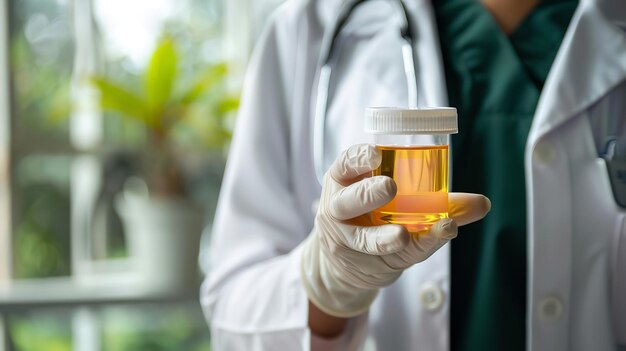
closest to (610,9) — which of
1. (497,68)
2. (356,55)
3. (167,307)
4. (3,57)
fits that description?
(497,68)

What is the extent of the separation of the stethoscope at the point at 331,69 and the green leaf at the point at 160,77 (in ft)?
4.43

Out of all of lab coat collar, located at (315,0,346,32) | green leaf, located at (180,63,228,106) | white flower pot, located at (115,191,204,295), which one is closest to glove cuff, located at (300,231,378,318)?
lab coat collar, located at (315,0,346,32)

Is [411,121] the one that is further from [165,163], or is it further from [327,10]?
[165,163]

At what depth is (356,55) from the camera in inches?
44.2

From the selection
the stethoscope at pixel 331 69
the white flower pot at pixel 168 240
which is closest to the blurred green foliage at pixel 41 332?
the white flower pot at pixel 168 240

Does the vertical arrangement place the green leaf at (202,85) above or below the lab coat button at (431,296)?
above

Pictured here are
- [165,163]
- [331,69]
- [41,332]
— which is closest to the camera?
[331,69]

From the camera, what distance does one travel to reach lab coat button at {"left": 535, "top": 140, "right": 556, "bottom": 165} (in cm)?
97

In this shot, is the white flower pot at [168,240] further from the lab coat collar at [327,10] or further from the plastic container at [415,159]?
the plastic container at [415,159]

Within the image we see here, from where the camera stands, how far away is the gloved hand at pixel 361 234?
73 cm

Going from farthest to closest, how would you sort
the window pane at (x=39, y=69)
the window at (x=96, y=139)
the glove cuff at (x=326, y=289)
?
the window pane at (x=39, y=69)
the window at (x=96, y=139)
the glove cuff at (x=326, y=289)

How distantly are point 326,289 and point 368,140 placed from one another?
200 mm

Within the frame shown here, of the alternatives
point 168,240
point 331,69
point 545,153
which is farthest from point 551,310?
point 168,240

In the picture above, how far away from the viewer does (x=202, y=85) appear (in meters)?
2.40
